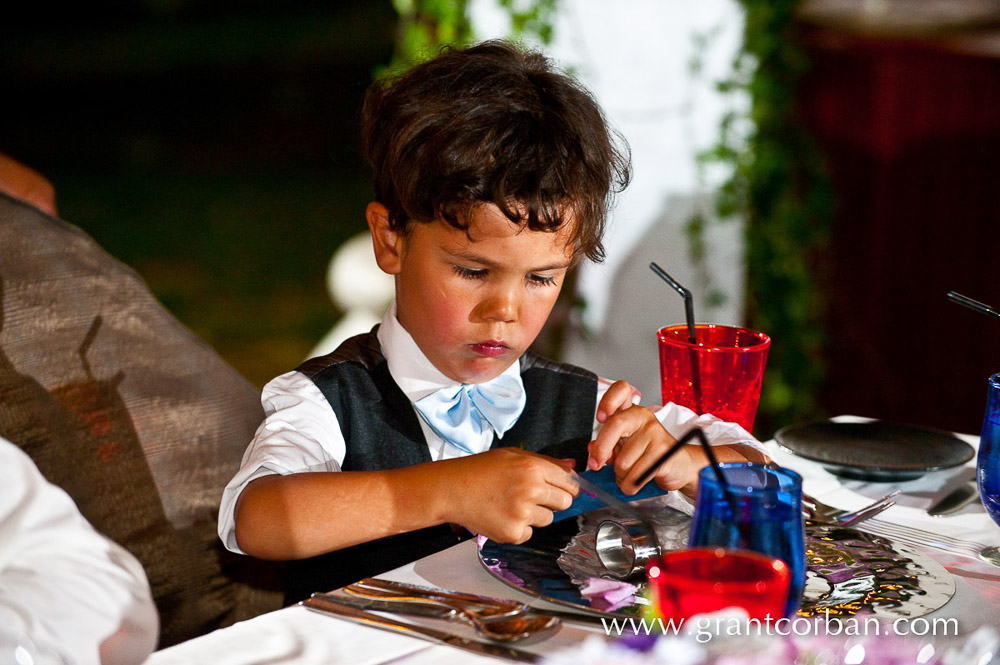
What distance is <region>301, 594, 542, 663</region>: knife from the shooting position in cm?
92

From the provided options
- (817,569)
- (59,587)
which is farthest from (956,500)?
(59,587)

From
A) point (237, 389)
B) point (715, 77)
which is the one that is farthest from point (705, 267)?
point (237, 389)

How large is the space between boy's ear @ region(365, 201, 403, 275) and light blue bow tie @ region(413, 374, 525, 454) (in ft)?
0.66

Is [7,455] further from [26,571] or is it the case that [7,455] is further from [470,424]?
[470,424]

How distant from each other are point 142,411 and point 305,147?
11620mm

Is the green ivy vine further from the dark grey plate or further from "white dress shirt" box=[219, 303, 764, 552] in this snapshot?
"white dress shirt" box=[219, 303, 764, 552]

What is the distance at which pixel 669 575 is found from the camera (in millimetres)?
789

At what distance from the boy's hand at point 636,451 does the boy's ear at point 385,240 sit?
1.37 feet

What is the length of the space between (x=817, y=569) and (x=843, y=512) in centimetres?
28

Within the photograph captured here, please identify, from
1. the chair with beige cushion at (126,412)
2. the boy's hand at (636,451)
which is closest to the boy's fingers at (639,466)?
the boy's hand at (636,451)

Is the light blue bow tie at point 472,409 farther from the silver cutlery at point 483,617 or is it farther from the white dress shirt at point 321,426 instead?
the silver cutlery at point 483,617

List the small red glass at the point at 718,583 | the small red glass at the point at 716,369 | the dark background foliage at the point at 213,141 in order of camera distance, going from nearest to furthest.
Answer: the small red glass at the point at 718,583 < the small red glass at the point at 716,369 < the dark background foliage at the point at 213,141

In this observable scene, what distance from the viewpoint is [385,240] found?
5.17 ft

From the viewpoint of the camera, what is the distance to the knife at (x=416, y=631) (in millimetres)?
920
